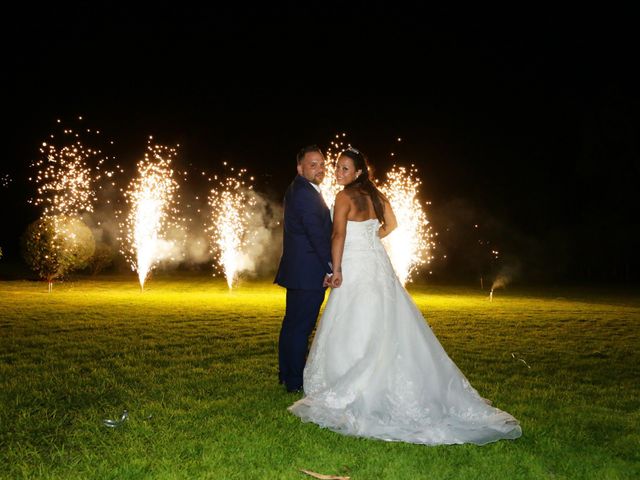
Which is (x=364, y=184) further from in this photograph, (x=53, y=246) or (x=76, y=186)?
(x=76, y=186)

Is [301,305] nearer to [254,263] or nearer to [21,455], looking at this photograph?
[21,455]

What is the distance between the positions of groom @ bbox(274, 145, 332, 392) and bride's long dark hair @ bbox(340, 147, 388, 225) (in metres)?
0.43

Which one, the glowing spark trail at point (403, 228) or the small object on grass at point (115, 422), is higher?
the glowing spark trail at point (403, 228)

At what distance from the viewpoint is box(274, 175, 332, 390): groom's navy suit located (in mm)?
6809

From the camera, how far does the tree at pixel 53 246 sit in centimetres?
2775

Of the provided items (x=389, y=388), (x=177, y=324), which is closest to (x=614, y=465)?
(x=389, y=388)

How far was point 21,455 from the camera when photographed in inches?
182

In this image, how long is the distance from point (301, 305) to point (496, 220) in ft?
166

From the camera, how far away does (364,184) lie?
668 cm

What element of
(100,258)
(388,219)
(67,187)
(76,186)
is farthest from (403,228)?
(388,219)

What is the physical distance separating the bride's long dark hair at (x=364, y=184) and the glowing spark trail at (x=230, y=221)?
24357 mm

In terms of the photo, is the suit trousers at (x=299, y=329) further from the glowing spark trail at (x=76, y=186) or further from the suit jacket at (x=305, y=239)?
the glowing spark trail at (x=76, y=186)

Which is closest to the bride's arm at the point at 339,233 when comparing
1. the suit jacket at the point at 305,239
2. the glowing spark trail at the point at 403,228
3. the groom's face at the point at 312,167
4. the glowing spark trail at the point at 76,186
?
the suit jacket at the point at 305,239

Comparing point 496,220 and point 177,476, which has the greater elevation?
point 496,220
